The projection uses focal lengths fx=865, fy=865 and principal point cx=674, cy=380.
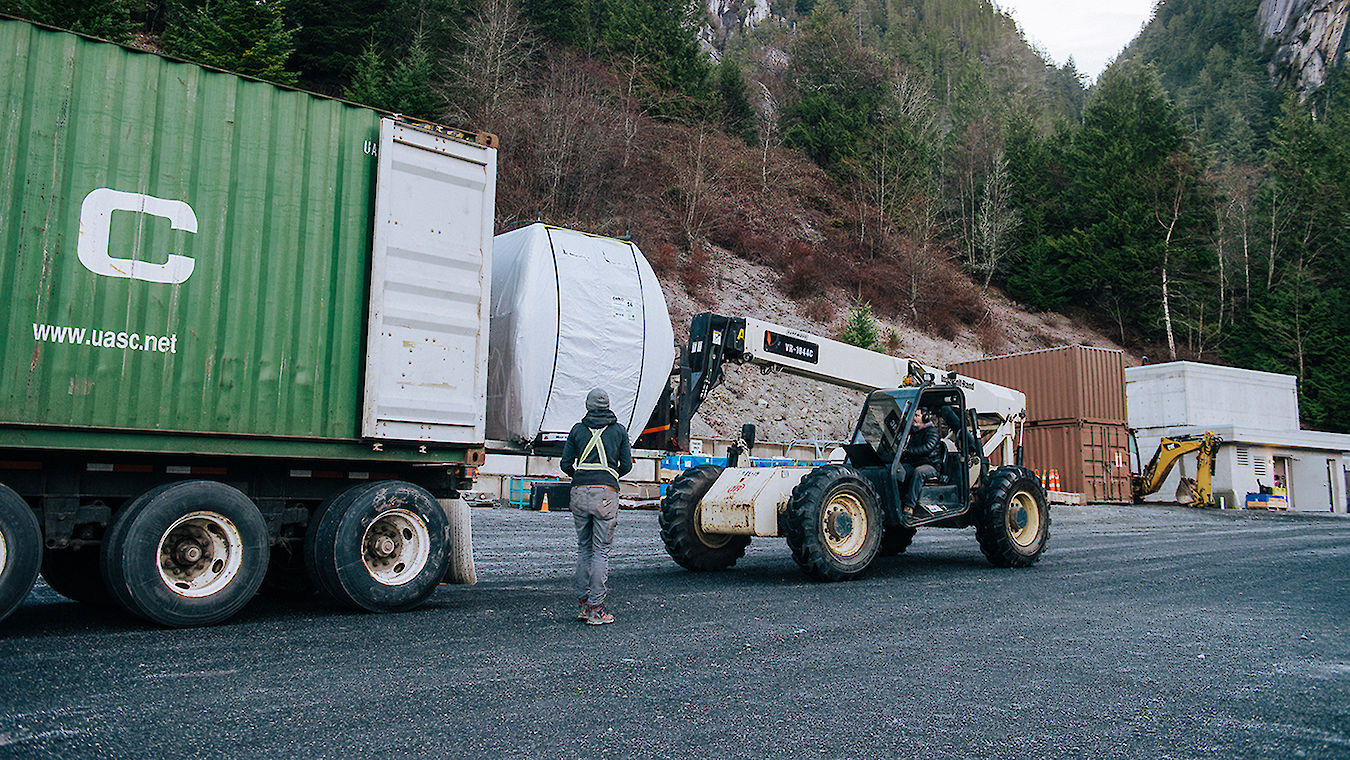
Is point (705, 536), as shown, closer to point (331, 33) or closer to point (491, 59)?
point (491, 59)

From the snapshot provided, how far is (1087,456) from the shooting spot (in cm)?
2562

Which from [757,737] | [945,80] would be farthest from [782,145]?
[757,737]

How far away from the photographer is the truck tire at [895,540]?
11188mm

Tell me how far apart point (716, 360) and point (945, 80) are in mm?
70426

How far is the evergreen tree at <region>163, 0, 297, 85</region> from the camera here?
28438 mm

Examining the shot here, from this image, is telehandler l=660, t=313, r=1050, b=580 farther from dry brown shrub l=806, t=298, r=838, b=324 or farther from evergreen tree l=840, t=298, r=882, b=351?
dry brown shrub l=806, t=298, r=838, b=324

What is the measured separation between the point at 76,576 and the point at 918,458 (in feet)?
27.6

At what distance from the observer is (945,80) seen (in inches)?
2844

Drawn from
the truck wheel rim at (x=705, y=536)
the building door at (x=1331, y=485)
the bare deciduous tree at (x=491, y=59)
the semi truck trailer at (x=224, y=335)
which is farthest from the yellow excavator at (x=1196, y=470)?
the semi truck trailer at (x=224, y=335)

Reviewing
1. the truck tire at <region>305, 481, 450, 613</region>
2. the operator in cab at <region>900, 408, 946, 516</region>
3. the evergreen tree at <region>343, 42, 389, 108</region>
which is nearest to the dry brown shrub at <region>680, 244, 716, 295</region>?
the evergreen tree at <region>343, 42, 389, 108</region>

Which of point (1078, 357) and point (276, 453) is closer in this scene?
point (276, 453)

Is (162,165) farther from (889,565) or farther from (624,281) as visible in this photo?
(889,565)

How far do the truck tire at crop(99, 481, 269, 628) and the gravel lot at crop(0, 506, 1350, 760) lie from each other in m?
0.20

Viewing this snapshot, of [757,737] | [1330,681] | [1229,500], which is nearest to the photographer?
[757,737]
